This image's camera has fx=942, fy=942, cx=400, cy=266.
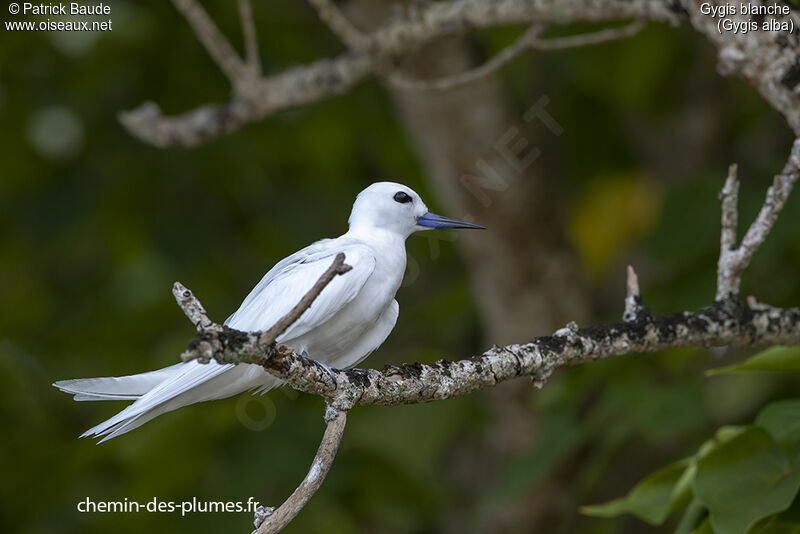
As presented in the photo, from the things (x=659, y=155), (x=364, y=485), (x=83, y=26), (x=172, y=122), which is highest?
(x=83, y=26)

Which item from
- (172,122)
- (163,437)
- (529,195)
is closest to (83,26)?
(172,122)

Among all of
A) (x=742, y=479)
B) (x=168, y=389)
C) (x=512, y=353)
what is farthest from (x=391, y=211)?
(x=742, y=479)

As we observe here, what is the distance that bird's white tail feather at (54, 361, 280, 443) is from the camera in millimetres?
1975

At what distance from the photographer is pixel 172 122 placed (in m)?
4.79

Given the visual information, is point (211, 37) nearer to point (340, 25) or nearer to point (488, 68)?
point (340, 25)

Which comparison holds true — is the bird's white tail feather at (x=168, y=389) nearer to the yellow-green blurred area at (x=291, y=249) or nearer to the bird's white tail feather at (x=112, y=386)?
the bird's white tail feather at (x=112, y=386)

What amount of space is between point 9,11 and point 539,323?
3.56 m

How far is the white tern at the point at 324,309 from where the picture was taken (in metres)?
2.16

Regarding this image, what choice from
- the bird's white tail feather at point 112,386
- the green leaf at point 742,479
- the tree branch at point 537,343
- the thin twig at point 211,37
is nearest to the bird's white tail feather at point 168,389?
the bird's white tail feather at point 112,386

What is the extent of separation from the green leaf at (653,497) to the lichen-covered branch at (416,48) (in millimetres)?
1186

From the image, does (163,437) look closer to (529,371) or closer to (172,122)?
(172,122)

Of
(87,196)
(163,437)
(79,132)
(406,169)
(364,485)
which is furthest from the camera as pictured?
(406,169)

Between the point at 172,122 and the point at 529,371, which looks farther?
the point at 172,122

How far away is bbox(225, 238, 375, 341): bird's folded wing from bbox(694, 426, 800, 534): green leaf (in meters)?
1.20
